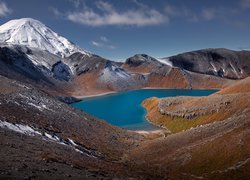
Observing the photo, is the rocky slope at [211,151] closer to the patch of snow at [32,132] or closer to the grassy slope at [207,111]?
the grassy slope at [207,111]

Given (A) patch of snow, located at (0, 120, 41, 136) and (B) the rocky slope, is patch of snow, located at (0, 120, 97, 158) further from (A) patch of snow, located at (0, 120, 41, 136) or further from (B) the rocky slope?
(B) the rocky slope

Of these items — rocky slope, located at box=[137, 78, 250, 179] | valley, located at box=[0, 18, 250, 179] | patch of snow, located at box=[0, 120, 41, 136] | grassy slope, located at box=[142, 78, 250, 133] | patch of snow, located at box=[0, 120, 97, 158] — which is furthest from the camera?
grassy slope, located at box=[142, 78, 250, 133]

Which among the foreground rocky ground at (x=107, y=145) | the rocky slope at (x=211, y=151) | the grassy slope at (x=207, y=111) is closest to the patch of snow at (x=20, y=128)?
the foreground rocky ground at (x=107, y=145)

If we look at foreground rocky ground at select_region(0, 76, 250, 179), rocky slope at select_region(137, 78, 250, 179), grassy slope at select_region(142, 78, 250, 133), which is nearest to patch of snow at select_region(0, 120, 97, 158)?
foreground rocky ground at select_region(0, 76, 250, 179)

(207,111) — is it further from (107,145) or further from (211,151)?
(211,151)

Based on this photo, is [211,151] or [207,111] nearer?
[211,151]

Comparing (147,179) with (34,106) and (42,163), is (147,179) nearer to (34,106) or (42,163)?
(42,163)

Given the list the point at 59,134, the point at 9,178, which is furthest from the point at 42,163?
the point at 59,134

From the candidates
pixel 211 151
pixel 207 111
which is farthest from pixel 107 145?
pixel 207 111

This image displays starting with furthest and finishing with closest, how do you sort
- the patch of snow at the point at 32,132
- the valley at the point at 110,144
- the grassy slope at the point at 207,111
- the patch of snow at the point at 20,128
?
the grassy slope at the point at 207,111, the patch of snow at the point at 32,132, the patch of snow at the point at 20,128, the valley at the point at 110,144
